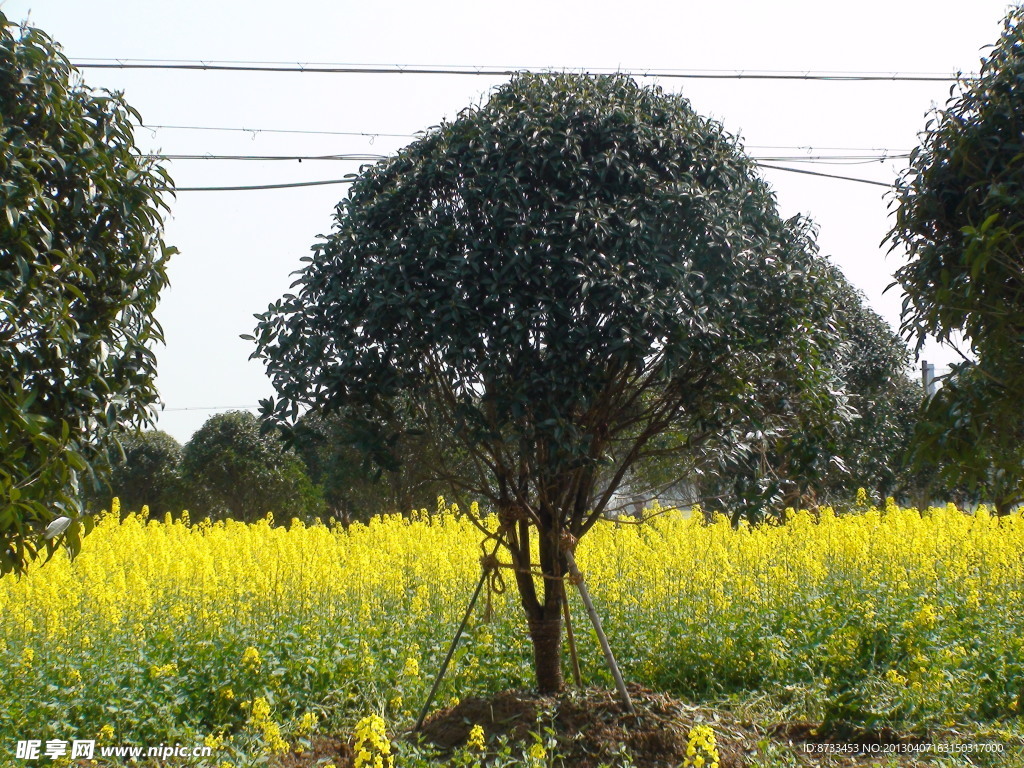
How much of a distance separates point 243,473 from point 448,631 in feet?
38.9

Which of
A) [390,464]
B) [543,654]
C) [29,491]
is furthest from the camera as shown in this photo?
[543,654]

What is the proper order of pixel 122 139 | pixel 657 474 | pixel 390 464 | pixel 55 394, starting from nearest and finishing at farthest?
pixel 55 394 < pixel 122 139 < pixel 390 464 < pixel 657 474

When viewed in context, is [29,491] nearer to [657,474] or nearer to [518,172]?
[518,172]

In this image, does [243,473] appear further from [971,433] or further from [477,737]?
[971,433]

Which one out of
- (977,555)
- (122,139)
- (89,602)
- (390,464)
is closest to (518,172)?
(390,464)

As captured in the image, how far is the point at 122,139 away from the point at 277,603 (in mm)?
3539

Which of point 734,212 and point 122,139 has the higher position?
point 122,139

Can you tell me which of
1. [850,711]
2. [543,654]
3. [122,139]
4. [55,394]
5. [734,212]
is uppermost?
[122,139]

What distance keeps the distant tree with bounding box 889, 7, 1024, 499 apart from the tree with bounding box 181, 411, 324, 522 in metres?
14.1

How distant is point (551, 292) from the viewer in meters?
3.83

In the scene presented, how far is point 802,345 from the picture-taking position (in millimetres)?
4262

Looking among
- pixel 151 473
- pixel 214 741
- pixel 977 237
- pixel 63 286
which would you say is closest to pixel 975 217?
pixel 977 237

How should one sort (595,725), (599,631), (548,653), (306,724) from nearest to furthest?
(599,631), (595,725), (306,724), (548,653)

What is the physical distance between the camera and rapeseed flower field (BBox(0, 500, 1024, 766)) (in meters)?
4.75
